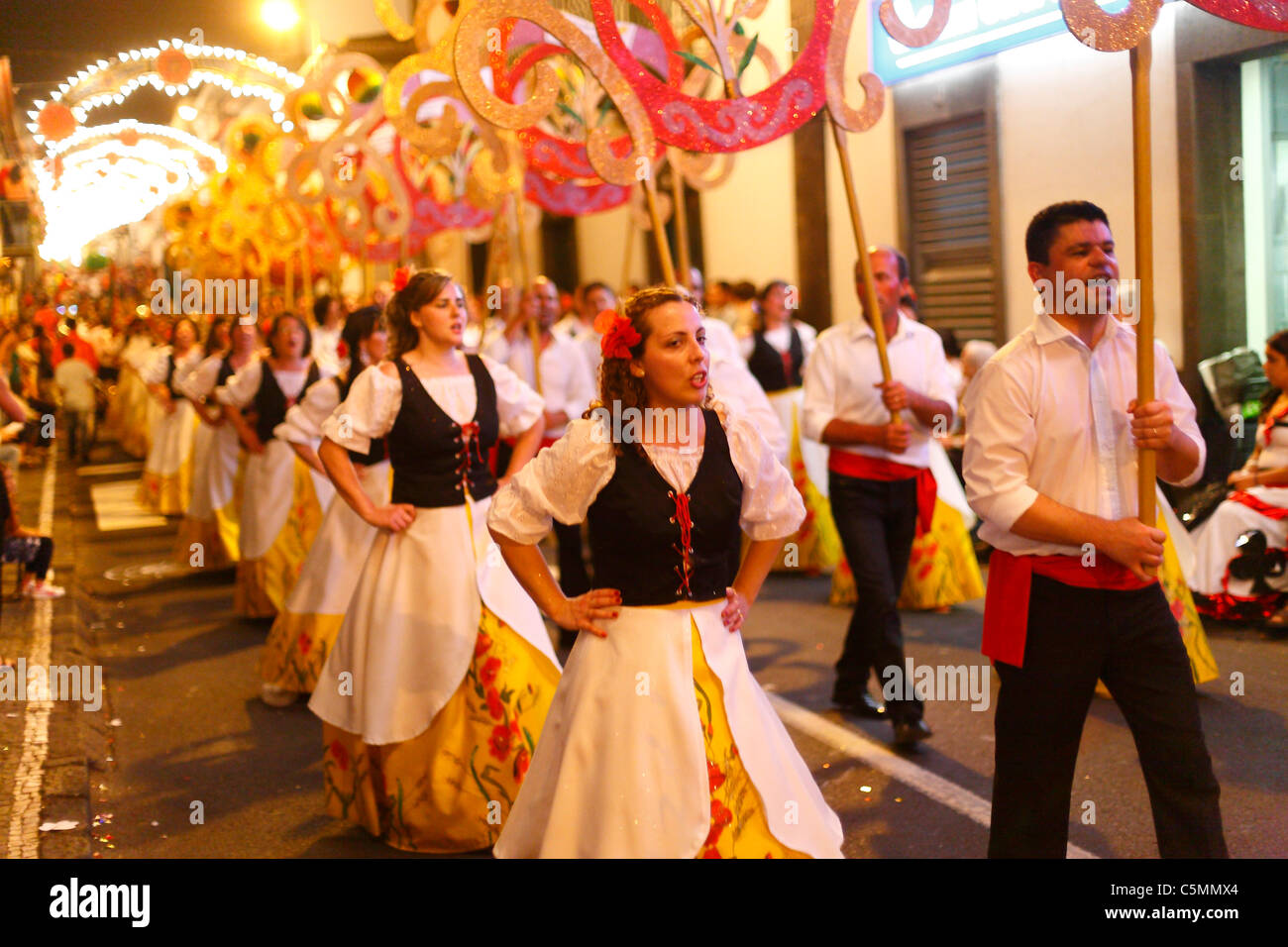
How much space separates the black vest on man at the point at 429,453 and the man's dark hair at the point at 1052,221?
7.43 feet

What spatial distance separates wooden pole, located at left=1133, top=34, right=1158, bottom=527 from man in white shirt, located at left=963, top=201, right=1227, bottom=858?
59 mm

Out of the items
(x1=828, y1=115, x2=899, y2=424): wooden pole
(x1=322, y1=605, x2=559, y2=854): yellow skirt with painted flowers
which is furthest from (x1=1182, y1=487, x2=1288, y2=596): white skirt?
(x1=322, y1=605, x2=559, y2=854): yellow skirt with painted flowers

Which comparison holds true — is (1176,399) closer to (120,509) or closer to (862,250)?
(862,250)

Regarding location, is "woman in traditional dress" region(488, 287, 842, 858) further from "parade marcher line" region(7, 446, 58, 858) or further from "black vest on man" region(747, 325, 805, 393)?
"black vest on man" region(747, 325, 805, 393)

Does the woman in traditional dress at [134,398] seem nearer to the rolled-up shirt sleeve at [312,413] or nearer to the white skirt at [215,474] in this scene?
the white skirt at [215,474]

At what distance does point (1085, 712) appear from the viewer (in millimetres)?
3711

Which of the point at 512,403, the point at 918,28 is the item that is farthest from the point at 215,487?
the point at 918,28

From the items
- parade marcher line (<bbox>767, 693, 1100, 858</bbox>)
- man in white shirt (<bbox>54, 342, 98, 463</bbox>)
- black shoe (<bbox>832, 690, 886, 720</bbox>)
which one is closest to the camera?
parade marcher line (<bbox>767, 693, 1100, 858</bbox>)

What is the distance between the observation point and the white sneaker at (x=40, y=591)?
33.6ft

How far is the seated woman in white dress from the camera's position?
7.42 meters

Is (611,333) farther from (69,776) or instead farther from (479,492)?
(69,776)

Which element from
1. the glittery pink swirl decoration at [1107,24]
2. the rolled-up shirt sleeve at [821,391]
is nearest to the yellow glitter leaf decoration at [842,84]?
the glittery pink swirl decoration at [1107,24]

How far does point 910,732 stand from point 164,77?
24.0 ft

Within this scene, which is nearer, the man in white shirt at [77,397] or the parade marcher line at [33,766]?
the parade marcher line at [33,766]
